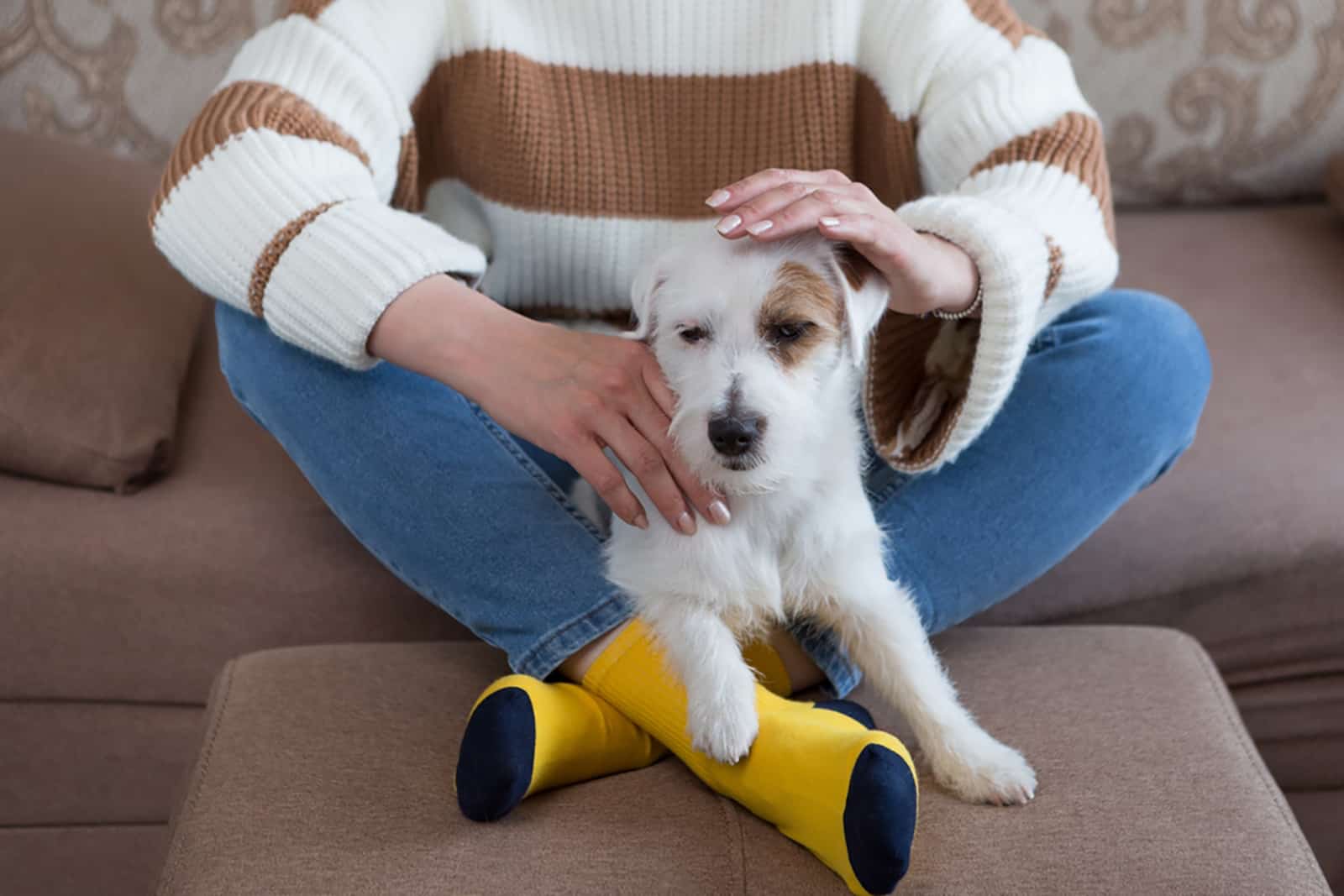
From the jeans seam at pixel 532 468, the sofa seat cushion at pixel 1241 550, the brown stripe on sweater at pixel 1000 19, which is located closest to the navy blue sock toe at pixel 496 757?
the jeans seam at pixel 532 468

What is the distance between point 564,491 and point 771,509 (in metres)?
0.32

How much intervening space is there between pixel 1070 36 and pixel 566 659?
4.37 feet

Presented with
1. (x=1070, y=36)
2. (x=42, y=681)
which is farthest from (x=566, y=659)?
(x=1070, y=36)

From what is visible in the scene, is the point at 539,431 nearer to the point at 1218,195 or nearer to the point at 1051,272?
the point at 1051,272

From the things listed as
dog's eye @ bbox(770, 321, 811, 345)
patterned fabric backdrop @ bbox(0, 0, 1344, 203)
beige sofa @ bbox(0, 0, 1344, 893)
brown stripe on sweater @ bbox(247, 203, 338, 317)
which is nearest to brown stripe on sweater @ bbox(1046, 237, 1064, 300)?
dog's eye @ bbox(770, 321, 811, 345)

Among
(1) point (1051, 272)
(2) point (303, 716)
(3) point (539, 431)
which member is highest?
(1) point (1051, 272)

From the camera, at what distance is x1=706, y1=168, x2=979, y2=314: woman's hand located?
0.93 m

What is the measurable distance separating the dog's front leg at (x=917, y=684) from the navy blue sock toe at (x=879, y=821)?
0.13 metres

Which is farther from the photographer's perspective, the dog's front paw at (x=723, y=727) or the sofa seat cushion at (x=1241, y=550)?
the sofa seat cushion at (x=1241, y=550)

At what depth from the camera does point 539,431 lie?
1079 mm

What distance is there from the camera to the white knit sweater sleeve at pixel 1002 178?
1.08m

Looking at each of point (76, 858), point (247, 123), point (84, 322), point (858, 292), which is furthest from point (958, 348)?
point (76, 858)

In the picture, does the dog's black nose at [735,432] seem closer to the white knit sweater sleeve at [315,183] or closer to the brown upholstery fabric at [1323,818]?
the white knit sweater sleeve at [315,183]

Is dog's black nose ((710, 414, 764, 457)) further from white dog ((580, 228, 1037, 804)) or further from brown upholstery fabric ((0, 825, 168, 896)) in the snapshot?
brown upholstery fabric ((0, 825, 168, 896))
